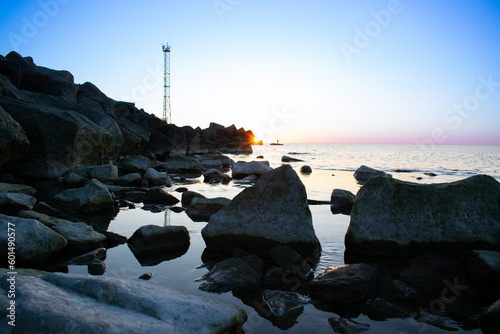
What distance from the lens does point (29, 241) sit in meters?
5.00

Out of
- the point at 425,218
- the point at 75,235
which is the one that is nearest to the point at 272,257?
the point at 425,218

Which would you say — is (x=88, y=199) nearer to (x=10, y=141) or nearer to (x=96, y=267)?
(x=10, y=141)

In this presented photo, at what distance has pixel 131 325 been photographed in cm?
281

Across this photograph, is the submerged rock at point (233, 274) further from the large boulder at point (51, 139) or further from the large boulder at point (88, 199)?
the large boulder at point (51, 139)

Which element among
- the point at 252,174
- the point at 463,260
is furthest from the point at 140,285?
the point at 252,174

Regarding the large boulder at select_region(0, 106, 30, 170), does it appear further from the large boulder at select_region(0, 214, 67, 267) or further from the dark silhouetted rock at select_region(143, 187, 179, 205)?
the large boulder at select_region(0, 214, 67, 267)

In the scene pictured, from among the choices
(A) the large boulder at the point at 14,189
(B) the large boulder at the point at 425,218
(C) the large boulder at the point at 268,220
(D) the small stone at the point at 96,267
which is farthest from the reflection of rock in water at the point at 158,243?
(A) the large boulder at the point at 14,189

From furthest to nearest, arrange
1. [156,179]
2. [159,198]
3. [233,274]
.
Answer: [156,179]
[159,198]
[233,274]

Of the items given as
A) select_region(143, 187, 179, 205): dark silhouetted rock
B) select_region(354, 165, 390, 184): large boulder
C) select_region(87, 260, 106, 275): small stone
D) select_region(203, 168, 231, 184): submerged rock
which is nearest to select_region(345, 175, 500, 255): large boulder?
select_region(87, 260, 106, 275): small stone

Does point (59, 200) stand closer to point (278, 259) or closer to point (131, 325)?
point (278, 259)

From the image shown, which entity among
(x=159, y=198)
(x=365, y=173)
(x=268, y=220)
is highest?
(x=268, y=220)

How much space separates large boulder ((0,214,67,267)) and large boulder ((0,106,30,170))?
20.1ft

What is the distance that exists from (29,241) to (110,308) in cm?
280

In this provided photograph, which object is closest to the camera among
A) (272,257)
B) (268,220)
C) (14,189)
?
(272,257)
